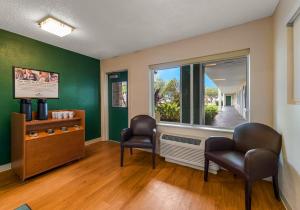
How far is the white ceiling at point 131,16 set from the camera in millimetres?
1714

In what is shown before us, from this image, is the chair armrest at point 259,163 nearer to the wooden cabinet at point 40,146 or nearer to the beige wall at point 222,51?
the beige wall at point 222,51

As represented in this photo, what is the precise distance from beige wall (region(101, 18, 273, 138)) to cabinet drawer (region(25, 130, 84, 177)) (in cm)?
131

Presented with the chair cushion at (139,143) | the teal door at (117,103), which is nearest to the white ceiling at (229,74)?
the chair cushion at (139,143)

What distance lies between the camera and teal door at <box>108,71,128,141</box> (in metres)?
3.73

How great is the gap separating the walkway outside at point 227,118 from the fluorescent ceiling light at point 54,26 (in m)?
2.90

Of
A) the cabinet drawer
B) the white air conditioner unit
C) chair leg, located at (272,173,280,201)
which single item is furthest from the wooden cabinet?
chair leg, located at (272,173,280,201)

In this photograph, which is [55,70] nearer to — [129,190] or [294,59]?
[129,190]

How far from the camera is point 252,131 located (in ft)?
6.32

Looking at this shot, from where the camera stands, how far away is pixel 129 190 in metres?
1.84

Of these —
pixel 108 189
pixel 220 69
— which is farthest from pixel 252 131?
pixel 108 189

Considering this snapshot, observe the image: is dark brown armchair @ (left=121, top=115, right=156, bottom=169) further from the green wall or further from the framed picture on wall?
the framed picture on wall

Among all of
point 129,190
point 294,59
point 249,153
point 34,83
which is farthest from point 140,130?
point 294,59

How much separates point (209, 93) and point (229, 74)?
0.58 meters

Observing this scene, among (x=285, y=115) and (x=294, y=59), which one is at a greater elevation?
(x=294, y=59)
